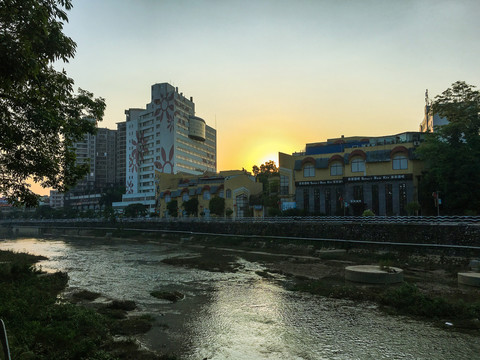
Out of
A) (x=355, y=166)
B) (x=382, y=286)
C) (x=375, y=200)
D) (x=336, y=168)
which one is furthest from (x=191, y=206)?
(x=382, y=286)

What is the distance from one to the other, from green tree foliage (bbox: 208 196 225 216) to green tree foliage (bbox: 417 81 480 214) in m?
48.4

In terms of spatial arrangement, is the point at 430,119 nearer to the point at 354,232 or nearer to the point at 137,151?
the point at 354,232

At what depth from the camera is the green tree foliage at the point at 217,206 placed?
82.4 m

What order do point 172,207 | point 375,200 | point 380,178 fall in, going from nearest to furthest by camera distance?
point 380,178, point 375,200, point 172,207

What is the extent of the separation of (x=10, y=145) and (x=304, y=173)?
56553 mm

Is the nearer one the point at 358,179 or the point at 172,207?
the point at 358,179

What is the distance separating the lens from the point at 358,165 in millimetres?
59781

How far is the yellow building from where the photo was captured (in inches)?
3290

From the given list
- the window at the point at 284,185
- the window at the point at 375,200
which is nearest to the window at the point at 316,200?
the window at the point at 284,185

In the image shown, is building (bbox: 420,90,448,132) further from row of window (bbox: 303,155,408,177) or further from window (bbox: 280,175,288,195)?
window (bbox: 280,175,288,195)

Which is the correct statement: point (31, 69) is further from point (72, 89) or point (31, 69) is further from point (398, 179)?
point (398, 179)

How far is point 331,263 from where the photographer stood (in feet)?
120

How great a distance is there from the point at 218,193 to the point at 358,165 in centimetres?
3979

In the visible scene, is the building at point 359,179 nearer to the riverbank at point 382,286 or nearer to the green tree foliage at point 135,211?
the riverbank at point 382,286
